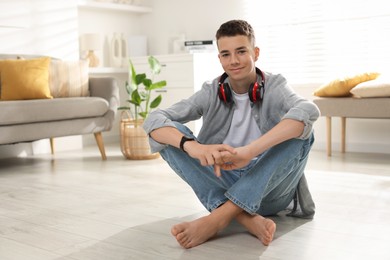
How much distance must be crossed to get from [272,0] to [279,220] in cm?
307

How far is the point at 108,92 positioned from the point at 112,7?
1395mm

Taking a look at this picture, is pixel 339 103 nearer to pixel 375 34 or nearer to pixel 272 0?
pixel 375 34

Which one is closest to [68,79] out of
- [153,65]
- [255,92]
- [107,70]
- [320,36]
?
[153,65]

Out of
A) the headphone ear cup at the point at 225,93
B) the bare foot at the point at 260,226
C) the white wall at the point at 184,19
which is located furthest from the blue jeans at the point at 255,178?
the white wall at the point at 184,19

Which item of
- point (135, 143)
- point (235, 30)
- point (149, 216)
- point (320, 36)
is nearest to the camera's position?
point (235, 30)

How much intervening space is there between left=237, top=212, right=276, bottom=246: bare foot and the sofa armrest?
240 cm

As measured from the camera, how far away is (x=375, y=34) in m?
4.18

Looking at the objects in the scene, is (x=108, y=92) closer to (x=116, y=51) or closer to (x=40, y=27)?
(x=40, y=27)

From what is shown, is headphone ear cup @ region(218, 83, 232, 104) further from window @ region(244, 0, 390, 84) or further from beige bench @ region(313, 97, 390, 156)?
window @ region(244, 0, 390, 84)

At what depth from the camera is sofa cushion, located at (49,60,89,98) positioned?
423 cm

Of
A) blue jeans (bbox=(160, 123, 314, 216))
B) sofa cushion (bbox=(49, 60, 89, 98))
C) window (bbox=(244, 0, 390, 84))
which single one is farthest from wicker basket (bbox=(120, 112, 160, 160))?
blue jeans (bbox=(160, 123, 314, 216))

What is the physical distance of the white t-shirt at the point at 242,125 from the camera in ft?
6.53

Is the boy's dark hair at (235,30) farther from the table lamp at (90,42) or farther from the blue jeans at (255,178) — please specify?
the table lamp at (90,42)

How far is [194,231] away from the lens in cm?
176
